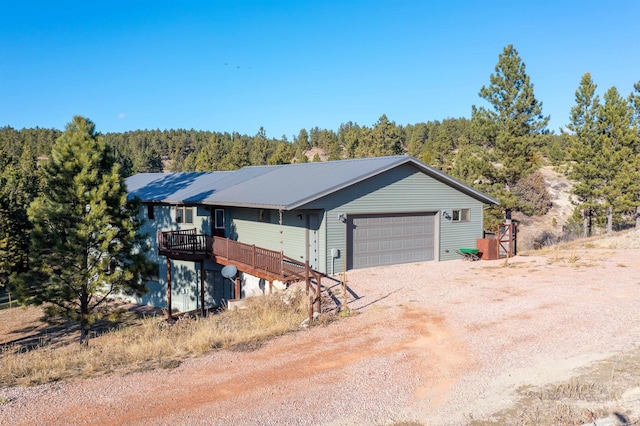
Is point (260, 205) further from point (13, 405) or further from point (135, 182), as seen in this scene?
point (135, 182)

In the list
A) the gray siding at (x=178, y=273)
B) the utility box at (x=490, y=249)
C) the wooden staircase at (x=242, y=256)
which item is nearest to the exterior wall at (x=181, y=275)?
the gray siding at (x=178, y=273)

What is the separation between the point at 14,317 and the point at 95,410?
23697 mm

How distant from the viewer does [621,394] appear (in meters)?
6.82

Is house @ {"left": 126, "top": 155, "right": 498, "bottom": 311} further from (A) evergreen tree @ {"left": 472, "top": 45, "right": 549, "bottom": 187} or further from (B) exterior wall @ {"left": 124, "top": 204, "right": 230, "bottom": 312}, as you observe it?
(A) evergreen tree @ {"left": 472, "top": 45, "right": 549, "bottom": 187}

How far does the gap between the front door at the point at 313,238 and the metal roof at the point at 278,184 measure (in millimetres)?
1110

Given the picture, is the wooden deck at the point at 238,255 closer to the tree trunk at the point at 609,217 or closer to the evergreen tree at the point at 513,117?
the evergreen tree at the point at 513,117

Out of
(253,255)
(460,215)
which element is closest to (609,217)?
(460,215)

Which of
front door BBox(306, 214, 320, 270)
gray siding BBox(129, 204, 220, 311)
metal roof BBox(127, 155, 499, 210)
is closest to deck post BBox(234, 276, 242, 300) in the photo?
gray siding BBox(129, 204, 220, 311)

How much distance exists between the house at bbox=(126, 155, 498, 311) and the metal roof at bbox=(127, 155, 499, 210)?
0.05 meters

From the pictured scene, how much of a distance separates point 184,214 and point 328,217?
9177 millimetres

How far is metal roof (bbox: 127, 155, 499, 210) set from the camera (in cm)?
1745

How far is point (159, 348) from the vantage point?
30.2 feet

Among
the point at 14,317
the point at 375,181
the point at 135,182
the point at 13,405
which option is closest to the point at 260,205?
the point at 375,181

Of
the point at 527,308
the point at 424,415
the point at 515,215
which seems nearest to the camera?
the point at 424,415
